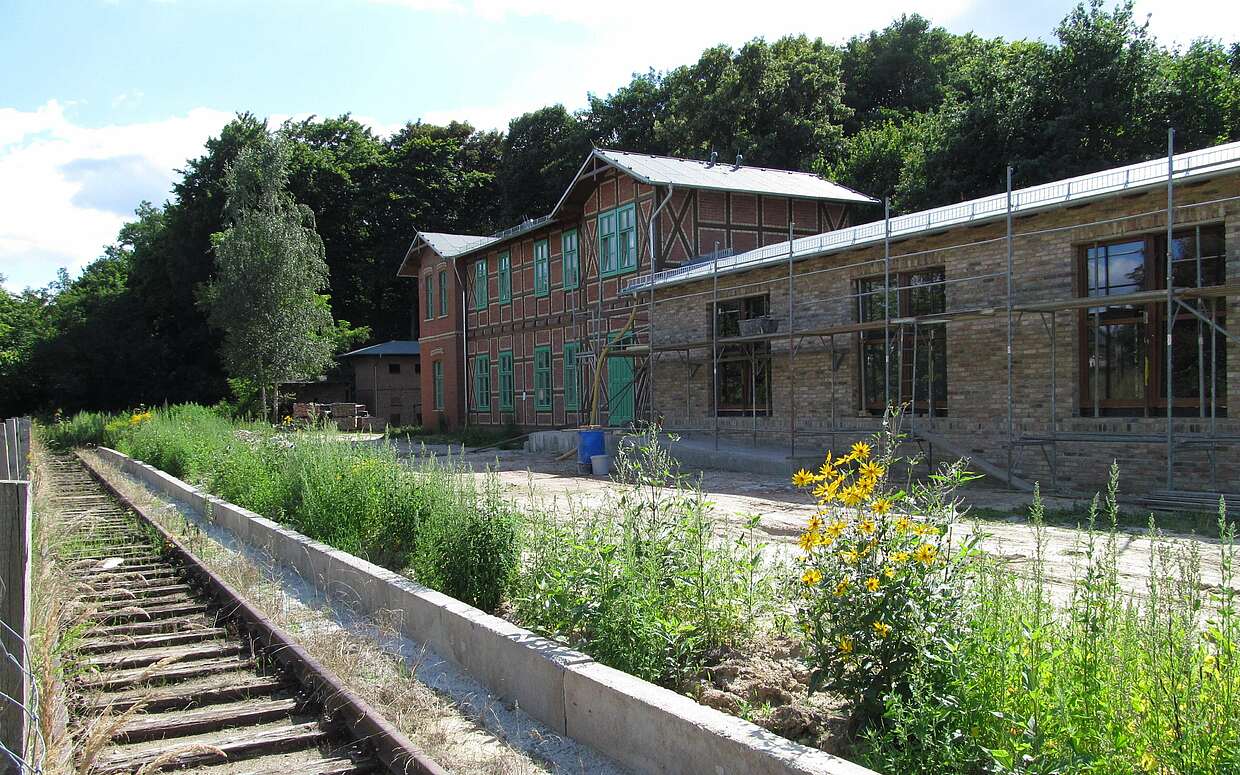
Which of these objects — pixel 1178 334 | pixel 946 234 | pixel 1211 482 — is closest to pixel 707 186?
pixel 946 234

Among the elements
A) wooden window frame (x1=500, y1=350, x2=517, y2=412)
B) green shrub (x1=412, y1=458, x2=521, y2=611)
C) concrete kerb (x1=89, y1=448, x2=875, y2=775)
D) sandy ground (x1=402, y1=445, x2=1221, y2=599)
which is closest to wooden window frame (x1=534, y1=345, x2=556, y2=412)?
wooden window frame (x1=500, y1=350, x2=517, y2=412)

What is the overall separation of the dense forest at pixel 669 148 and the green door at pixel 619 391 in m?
12.2

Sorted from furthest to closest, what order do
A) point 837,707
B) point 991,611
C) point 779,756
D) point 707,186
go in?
point 707,186 < point 837,707 < point 991,611 < point 779,756

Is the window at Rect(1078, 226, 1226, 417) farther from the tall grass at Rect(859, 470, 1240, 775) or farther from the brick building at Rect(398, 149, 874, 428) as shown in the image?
the tall grass at Rect(859, 470, 1240, 775)

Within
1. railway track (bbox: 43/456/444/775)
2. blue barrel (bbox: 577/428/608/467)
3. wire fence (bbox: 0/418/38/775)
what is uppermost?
wire fence (bbox: 0/418/38/775)

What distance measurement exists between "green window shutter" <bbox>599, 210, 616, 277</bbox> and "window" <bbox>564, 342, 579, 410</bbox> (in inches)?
109

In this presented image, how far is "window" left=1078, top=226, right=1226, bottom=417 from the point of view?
39.1 ft

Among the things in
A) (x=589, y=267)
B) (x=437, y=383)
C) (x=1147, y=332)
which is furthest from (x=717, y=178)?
(x=437, y=383)

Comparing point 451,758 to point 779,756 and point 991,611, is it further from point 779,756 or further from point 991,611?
point 991,611

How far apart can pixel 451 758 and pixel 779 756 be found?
1.63m

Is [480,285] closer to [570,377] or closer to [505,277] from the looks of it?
[505,277]

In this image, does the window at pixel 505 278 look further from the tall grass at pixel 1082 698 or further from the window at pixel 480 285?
the tall grass at pixel 1082 698

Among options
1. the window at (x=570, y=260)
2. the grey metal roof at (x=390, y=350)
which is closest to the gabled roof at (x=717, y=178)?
the window at (x=570, y=260)

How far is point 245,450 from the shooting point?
12.5 m
